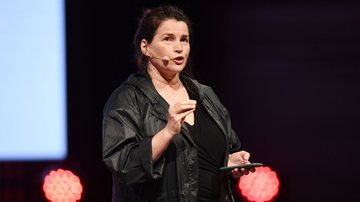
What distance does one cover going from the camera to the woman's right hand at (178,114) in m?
1.77

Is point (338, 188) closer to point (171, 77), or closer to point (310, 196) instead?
point (310, 196)

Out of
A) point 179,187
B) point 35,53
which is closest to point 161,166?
point 179,187

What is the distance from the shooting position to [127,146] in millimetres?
1862

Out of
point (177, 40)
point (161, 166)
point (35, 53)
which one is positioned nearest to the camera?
point (161, 166)

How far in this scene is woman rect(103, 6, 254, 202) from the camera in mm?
1835

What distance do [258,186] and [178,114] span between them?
1.56m

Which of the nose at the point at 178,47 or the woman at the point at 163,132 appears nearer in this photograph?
the woman at the point at 163,132

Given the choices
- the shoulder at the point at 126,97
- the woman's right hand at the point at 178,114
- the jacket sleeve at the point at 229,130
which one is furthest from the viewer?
the jacket sleeve at the point at 229,130

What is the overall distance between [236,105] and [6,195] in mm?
1160

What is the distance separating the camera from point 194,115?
6.59 feet

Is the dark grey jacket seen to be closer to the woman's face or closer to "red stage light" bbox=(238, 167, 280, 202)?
the woman's face

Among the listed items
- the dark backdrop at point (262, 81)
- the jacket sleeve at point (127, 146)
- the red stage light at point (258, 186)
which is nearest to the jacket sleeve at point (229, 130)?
the jacket sleeve at point (127, 146)

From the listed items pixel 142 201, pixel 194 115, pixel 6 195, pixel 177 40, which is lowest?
pixel 6 195

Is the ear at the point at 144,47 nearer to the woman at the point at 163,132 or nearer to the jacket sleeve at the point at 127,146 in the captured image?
the woman at the point at 163,132
